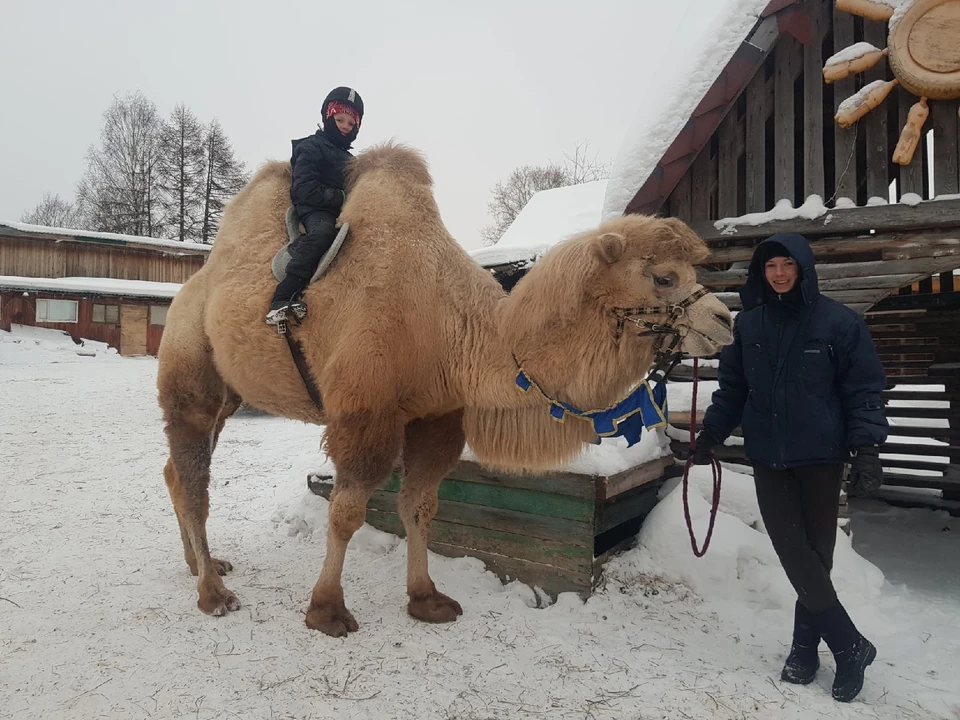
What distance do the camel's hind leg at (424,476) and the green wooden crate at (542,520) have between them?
58 cm

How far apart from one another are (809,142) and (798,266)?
9.05ft

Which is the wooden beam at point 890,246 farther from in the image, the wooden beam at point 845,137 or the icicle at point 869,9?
the icicle at point 869,9

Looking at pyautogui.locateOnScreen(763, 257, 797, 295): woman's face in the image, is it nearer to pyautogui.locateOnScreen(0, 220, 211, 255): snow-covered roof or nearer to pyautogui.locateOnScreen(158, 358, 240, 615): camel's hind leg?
pyautogui.locateOnScreen(158, 358, 240, 615): camel's hind leg

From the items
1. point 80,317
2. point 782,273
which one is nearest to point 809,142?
point 782,273

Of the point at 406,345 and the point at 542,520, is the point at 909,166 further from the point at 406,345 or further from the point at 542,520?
the point at 406,345

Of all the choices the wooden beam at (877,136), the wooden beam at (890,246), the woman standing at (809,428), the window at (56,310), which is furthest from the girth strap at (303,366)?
the window at (56,310)

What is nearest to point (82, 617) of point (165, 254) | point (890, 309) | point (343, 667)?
point (343, 667)

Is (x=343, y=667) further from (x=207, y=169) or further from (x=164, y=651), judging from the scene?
(x=207, y=169)

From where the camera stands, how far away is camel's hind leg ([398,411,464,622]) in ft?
13.7

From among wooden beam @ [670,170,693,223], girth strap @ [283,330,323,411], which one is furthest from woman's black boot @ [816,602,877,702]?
wooden beam @ [670,170,693,223]

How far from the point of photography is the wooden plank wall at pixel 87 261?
23.4 metres

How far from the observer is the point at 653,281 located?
3.23 m

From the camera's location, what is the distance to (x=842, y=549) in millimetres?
4516

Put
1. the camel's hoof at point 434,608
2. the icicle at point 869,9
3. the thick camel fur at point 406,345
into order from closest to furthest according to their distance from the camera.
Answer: the thick camel fur at point 406,345, the camel's hoof at point 434,608, the icicle at point 869,9
